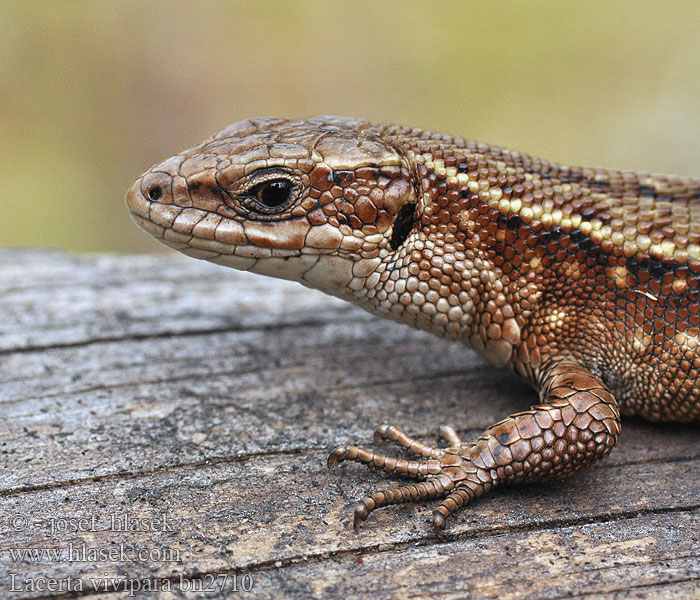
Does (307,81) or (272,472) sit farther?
(307,81)

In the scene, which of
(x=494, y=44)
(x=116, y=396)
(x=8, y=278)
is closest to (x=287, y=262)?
(x=116, y=396)

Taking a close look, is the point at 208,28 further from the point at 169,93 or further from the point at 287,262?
the point at 287,262

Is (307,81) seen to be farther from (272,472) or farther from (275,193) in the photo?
(272,472)

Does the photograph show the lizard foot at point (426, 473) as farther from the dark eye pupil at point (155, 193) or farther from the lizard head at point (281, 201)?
the dark eye pupil at point (155, 193)

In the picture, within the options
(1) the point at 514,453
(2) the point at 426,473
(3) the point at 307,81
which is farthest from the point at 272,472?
(3) the point at 307,81

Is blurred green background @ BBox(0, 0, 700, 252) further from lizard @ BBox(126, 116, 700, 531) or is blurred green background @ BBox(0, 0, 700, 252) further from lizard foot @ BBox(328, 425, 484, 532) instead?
lizard foot @ BBox(328, 425, 484, 532)

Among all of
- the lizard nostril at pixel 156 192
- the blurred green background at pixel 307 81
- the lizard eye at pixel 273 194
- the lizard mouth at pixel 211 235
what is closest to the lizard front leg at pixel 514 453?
the lizard mouth at pixel 211 235
